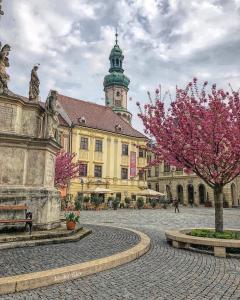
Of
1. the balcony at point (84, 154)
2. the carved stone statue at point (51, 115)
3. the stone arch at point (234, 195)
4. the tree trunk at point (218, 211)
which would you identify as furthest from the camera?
the stone arch at point (234, 195)

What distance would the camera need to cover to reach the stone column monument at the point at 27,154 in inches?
387

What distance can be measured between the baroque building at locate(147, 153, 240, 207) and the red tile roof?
6202 millimetres

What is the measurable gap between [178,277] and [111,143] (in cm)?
3693

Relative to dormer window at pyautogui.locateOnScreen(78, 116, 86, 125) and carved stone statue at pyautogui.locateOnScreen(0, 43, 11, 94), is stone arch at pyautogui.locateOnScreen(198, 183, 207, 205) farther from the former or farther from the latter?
carved stone statue at pyautogui.locateOnScreen(0, 43, 11, 94)

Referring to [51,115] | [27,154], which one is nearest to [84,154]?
[51,115]

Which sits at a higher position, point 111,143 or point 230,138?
point 111,143

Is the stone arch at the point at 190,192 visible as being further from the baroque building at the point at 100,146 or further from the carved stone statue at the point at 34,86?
the carved stone statue at the point at 34,86

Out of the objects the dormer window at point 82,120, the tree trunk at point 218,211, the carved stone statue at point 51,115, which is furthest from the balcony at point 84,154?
the tree trunk at point 218,211

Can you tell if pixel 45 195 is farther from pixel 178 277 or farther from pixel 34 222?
pixel 178 277

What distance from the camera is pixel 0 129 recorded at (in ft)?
32.6

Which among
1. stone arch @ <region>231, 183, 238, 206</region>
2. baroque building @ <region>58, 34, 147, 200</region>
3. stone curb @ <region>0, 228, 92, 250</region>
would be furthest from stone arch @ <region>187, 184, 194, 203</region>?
stone curb @ <region>0, 228, 92, 250</region>

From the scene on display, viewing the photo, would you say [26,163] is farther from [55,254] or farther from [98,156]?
[98,156]

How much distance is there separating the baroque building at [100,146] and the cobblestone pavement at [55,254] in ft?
89.5

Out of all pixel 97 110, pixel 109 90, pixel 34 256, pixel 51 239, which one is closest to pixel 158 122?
pixel 51 239
